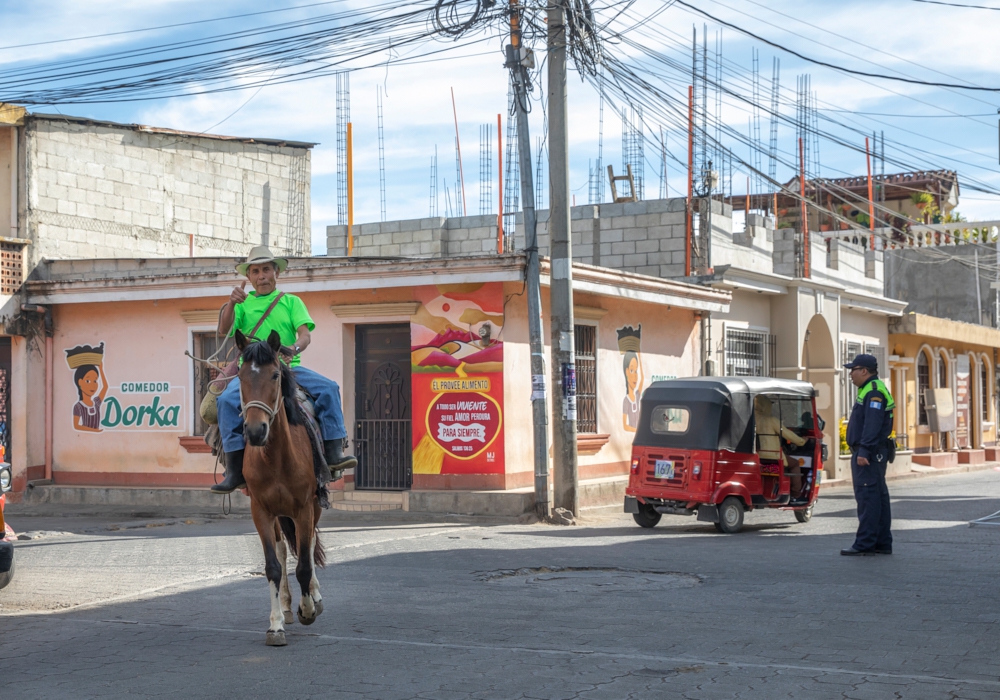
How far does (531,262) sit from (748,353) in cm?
879

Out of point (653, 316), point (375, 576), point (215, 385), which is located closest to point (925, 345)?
point (653, 316)

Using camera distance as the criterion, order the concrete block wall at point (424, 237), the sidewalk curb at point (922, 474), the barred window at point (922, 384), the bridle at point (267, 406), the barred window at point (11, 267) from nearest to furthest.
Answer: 1. the bridle at point (267, 406)
2. the barred window at point (11, 267)
3. the sidewalk curb at point (922, 474)
4. the concrete block wall at point (424, 237)
5. the barred window at point (922, 384)

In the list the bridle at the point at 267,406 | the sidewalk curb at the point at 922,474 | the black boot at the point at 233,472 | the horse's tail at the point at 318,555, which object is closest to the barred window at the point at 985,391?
the sidewalk curb at the point at 922,474

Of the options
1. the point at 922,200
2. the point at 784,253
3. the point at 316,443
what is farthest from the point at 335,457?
the point at 922,200

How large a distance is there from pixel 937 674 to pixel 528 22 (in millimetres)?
11205

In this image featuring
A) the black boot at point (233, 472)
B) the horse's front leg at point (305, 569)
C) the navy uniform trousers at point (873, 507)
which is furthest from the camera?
the navy uniform trousers at point (873, 507)

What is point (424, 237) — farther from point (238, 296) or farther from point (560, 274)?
point (238, 296)

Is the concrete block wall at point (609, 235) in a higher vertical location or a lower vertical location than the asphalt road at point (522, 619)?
higher

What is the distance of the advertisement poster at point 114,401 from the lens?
1834cm

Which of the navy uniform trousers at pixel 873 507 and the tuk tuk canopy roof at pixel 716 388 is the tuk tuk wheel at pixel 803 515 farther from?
the navy uniform trousers at pixel 873 507

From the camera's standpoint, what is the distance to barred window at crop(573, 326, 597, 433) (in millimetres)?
17984

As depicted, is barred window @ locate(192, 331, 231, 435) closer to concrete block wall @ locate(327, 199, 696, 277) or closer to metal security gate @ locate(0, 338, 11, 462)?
metal security gate @ locate(0, 338, 11, 462)

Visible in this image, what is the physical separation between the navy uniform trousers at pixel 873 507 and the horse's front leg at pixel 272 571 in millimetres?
6334

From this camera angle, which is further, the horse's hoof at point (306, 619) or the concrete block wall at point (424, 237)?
the concrete block wall at point (424, 237)
